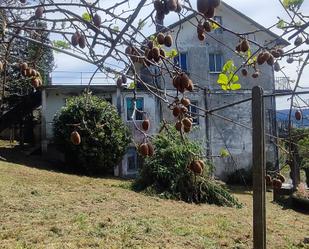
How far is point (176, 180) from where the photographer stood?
10.9 metres

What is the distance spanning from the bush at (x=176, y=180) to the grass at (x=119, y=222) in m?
0.68

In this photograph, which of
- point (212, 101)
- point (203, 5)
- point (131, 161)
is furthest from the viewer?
point (212, 101)

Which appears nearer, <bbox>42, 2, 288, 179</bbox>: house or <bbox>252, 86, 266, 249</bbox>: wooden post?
<bbox>252, 86, 266, 249</bbox>: wooden post

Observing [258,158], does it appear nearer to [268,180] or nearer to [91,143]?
[268,180]

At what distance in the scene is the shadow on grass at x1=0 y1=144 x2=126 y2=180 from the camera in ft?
53.0

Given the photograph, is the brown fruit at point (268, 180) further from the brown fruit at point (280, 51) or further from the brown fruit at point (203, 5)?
the brown fruit at point (203, 5)

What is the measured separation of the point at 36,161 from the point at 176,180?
308 inches

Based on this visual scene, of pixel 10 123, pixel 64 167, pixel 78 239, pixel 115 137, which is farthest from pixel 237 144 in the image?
pixel 78 239

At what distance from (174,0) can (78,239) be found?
16.2ft

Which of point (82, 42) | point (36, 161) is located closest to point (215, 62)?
point (36, 161)

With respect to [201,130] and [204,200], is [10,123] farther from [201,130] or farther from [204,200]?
[204,200]

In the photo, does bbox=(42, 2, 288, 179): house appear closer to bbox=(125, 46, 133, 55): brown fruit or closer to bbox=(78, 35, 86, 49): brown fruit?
bbox=(125, 46, 133, 55): brown fruit

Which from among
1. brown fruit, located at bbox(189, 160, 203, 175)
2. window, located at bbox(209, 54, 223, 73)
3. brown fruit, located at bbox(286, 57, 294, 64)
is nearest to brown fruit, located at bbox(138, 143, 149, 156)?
brown fruit, located at bbox(189, 160, 203, 175)

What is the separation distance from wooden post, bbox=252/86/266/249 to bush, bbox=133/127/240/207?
7452mm
